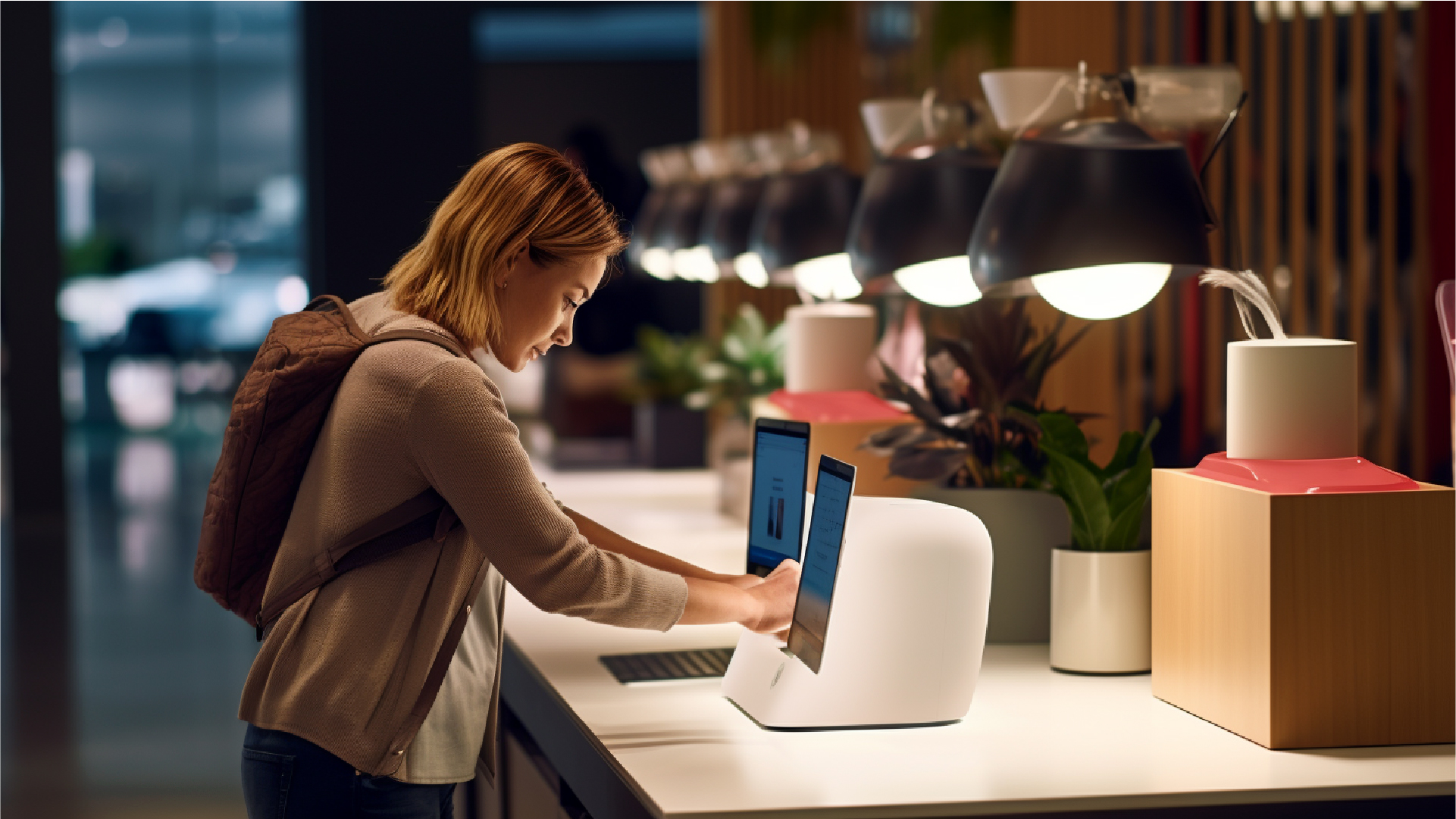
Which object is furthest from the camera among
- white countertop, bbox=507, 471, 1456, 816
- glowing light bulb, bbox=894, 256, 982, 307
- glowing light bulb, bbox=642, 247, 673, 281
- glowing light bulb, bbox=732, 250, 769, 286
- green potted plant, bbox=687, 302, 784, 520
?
glowing light bulb, bbox=642, 247, 673, 281

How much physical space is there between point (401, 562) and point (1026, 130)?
1.05 meters

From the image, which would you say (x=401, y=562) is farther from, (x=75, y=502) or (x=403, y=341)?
(x=75, y=502)

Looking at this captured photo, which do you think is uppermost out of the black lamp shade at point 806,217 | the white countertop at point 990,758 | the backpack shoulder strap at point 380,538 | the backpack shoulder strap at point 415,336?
the black lamp shade at point 806,217

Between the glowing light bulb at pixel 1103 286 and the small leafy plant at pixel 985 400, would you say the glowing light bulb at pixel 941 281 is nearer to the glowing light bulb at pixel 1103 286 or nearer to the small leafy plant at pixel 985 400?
the small leafy plant at pixel 985 400

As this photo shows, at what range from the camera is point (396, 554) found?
1724 mm

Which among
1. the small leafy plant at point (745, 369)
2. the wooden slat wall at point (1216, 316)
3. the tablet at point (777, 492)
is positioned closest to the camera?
the tablet at point (777, 492)

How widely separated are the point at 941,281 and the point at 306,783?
1.44m

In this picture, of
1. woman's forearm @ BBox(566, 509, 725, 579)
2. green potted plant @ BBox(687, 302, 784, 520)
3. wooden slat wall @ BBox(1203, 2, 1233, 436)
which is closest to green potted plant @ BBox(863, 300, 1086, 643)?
woman's forearm @ BBox(566, 509, 725, 579)

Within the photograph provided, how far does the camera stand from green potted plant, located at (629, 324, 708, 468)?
5.36 metres

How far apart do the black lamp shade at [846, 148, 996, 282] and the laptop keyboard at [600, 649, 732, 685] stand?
29.8 inches

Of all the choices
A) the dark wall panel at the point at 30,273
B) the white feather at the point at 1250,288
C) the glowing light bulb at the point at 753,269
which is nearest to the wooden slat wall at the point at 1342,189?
the glowing light bulb at the point at 753,269

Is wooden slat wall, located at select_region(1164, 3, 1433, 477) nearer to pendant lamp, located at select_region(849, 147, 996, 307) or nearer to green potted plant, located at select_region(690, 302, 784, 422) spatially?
green potted plant, located at select_region(690, 302, 784, 422)

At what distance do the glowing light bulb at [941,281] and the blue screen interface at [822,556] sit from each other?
2.68 feet

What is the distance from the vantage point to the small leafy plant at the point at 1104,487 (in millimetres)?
2287
